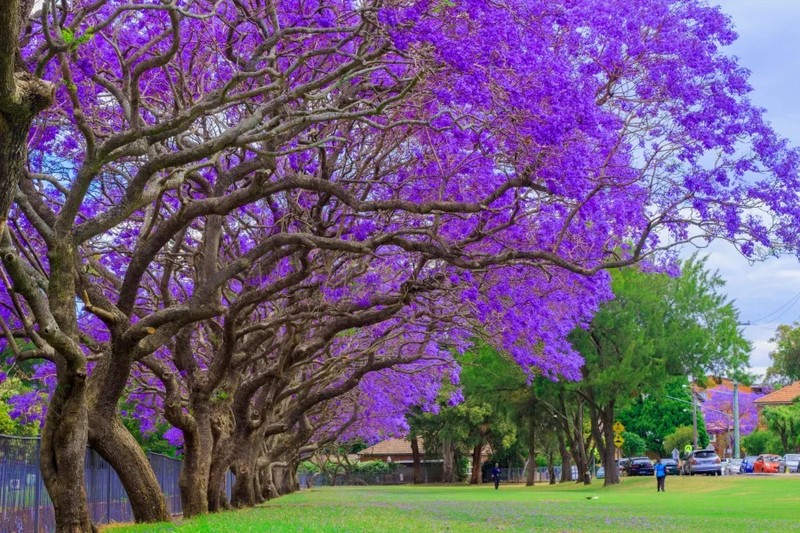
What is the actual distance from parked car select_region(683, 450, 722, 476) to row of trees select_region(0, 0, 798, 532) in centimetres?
3518

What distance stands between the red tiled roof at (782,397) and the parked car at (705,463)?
42.3 m

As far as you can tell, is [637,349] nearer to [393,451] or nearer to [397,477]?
[397,477]

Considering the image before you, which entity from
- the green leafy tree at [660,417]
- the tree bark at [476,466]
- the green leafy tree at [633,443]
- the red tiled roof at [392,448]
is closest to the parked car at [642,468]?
the green leafy tree at [660,417]

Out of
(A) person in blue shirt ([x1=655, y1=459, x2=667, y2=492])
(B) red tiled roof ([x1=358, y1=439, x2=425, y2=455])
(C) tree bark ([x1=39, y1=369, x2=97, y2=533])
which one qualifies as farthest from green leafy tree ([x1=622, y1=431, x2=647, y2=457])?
(C) tree bark ([x1=39, y1=369, x2=97, y2=533])

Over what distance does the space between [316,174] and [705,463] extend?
4385cm

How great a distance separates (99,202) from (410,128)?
7.13 metres

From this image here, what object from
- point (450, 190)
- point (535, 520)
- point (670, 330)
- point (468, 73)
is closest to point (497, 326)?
point (535, 520)

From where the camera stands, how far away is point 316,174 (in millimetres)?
17188

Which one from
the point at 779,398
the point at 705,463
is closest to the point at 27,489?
the point at 705,463

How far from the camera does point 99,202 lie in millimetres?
19703

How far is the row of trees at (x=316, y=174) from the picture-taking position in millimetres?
11430

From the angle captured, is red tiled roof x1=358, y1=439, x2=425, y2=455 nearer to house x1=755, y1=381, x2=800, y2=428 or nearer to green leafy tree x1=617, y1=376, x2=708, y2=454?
green leafy tree x1=617, y1=376, x2=708, y2=454

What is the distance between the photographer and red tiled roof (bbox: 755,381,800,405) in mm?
95550

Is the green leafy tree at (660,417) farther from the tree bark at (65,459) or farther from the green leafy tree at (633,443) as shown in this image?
the tree bark at (65,459)
